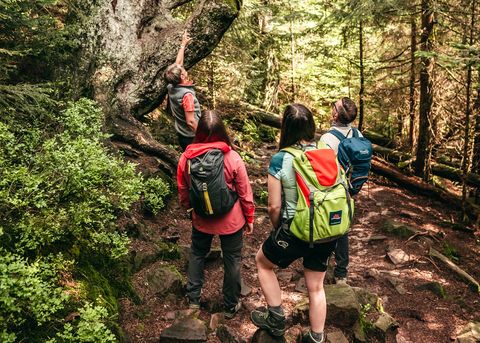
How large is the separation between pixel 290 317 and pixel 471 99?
29.3ft

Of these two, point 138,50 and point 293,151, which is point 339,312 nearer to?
point 293,151

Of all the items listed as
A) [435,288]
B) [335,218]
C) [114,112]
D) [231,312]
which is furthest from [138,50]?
[435,288]

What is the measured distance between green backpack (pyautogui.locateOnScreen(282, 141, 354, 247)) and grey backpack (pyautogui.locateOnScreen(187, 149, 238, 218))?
37.7 inches

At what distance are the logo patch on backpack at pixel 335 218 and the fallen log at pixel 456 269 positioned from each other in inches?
216

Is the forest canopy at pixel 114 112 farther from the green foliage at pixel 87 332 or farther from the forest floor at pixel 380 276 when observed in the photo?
the forest floor at pixel 380 276

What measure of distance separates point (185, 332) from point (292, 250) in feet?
4.92

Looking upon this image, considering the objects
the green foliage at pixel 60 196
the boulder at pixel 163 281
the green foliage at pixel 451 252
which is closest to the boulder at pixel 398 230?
the green foliage at pixel 451 252

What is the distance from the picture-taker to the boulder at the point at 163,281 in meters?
4.82

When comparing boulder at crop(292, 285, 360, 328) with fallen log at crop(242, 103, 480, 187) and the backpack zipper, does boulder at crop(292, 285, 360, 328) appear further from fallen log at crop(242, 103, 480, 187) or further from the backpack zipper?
fallen log at crop(242, 103, 480, 187)

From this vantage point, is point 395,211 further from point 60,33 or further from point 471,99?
point 60,33

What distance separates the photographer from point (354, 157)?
5.28 metres

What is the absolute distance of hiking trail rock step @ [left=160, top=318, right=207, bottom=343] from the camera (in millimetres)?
3918

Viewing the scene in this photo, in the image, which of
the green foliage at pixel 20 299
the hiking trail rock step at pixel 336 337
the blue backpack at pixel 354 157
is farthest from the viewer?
the blue backpack at pixel 354 157

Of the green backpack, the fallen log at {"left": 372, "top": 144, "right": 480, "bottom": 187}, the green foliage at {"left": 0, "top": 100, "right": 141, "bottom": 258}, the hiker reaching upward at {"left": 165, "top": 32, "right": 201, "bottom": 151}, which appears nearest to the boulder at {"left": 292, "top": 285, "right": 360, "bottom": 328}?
the green backpack
